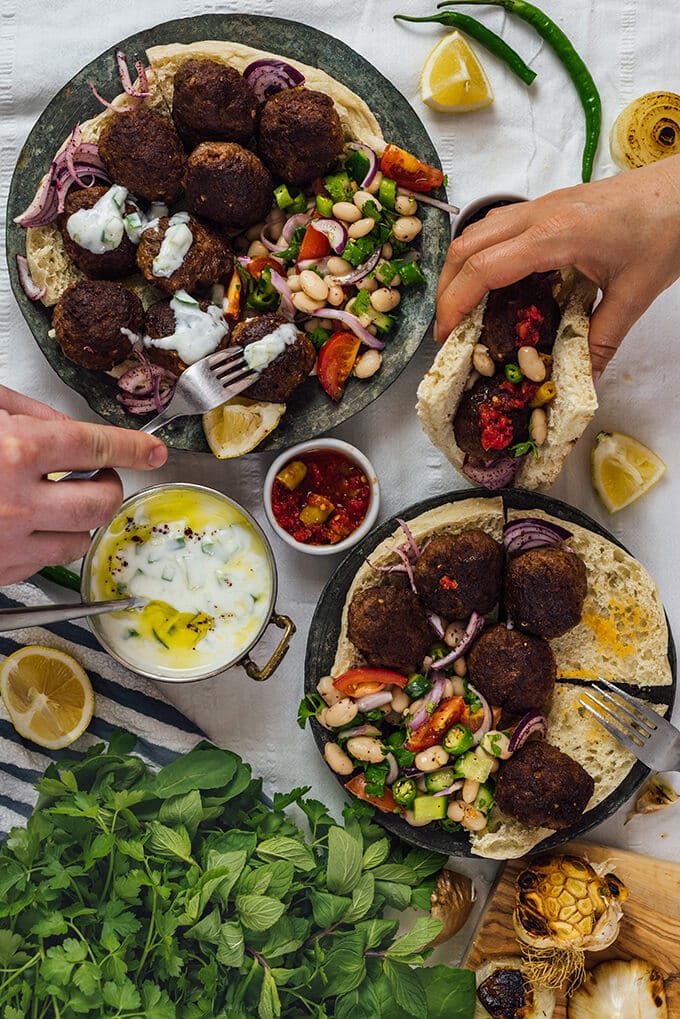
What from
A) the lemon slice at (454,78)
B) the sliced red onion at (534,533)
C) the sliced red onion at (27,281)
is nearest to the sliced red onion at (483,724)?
the sliced red onion at (534,533)

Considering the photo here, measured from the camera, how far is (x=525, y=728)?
2951 mm

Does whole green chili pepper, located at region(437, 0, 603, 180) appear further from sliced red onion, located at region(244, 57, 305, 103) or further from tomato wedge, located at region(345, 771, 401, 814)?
tomato wedge, located at region(345, 771, 401, 814)

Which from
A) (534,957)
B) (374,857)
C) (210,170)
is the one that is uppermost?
(210,170)

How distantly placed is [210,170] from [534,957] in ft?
8.52

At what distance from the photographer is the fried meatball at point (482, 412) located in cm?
290

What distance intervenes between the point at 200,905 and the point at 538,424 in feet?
5.35

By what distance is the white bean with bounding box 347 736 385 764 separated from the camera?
2.97 m

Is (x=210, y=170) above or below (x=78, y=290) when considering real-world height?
above

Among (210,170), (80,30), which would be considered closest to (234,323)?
(210,170)

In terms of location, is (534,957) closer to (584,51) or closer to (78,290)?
(78,290)

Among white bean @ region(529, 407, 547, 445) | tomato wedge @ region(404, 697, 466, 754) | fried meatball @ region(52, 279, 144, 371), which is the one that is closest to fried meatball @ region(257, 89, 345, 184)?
fried meatball @ region(52, 279, 144, 371)

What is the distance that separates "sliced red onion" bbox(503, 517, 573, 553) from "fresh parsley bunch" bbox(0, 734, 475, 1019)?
955 millimetres

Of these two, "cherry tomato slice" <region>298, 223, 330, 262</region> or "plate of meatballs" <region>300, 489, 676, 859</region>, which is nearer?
"plate of meatballs" <region>300, 489, 676, 859</region>

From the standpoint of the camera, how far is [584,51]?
3420 mm
